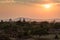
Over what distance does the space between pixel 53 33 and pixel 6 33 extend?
5.09 ft

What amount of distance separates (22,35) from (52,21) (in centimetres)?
174

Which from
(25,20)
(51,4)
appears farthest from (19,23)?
(51,4)

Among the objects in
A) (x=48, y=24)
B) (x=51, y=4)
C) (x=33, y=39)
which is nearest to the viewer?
(x=33, y=39)

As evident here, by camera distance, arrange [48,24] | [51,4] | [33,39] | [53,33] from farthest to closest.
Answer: [51,4] → [48,24] → [53,33] → [33,39]

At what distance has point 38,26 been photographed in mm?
8594

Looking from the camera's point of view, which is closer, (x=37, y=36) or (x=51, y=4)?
(x=37, y=36)

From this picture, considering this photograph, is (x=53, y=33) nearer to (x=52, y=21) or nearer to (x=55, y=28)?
(x=55, y=28)

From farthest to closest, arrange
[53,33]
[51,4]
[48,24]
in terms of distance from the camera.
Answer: [51,4] < [48,24] < [53,33]

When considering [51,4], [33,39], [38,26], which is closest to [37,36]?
[33,39]

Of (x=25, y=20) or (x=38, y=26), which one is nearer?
(x=38, y=26)

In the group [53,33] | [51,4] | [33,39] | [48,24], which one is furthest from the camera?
[51,4]

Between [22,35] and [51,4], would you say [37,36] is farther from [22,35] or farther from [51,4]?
[51,4]

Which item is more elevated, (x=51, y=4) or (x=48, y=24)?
(x=51, y=4)

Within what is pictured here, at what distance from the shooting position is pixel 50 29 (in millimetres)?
8484
